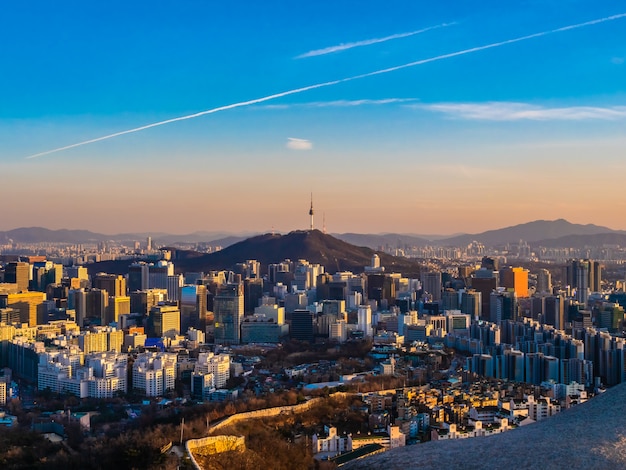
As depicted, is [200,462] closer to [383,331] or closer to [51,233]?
[383,331]

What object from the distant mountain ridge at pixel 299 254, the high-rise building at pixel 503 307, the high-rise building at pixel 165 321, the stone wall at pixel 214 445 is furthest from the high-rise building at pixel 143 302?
the stone wall at pixel 214 445

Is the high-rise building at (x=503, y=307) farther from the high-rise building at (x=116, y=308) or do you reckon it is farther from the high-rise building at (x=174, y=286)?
the high-rise building at (x=174, y=286)

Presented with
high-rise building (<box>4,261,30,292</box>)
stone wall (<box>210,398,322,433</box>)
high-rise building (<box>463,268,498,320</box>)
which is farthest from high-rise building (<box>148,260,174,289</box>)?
stone wall (<box>210,398,322,433</box>)

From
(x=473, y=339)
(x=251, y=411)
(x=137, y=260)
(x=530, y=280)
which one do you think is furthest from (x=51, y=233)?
(x=251, y=411)

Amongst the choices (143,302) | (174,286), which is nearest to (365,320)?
(143,302)

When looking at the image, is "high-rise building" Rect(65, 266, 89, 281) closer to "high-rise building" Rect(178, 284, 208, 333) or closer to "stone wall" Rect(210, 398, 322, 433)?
"high-rise building" Rect(178, 284, 208, 333)
